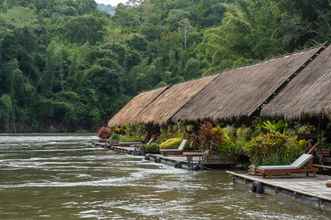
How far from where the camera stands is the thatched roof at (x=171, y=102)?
31.6m

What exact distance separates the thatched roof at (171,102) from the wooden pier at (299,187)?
48.4ft

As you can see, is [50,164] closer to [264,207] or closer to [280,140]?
[280,140]

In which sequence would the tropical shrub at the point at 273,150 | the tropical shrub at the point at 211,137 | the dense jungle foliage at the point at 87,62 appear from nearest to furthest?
the tropical shrub at the point at 273,150 < the tropical shrub at the point at 211,137 < the dense jungle foliage at the point at 87,62

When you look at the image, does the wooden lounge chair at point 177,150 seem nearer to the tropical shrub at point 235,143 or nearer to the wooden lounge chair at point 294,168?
the tropical shrub at point 235,143

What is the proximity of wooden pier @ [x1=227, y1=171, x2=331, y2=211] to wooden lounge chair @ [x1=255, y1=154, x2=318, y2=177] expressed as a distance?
16cm

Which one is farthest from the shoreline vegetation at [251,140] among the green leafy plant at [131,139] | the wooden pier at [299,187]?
the green leafy plant at [131,139]

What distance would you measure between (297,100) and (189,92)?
592 inches

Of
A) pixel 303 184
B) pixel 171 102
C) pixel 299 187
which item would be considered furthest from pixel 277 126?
pixel 171 102

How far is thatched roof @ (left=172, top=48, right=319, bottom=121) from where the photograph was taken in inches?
856

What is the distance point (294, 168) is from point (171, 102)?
756 inches

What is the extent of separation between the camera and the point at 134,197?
1470 centimetres

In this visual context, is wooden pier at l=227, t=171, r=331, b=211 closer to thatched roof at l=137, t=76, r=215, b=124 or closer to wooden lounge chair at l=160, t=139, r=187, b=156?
wooden lounge chair at l=160, t=139, r=187, b=156

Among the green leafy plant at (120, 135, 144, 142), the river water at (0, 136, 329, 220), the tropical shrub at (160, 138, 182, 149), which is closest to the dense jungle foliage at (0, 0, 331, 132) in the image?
the green leafy plant at (120, 135, 144, 142)

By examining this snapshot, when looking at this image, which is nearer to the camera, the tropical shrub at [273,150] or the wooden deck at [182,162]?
the tropical shrub at [273,150]
